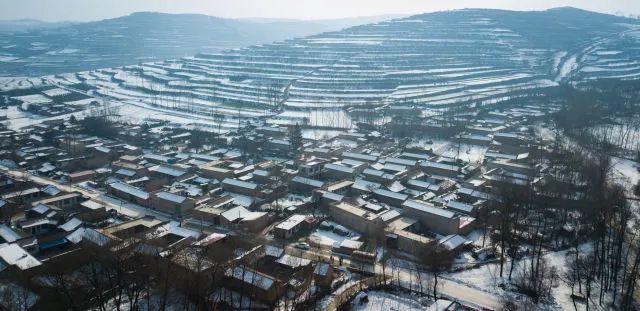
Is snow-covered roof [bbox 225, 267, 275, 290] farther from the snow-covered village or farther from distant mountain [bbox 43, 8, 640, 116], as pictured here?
distant mountain [bbox 43, 8, 640, 116]

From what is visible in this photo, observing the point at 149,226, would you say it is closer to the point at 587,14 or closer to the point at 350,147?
the point at 350,147

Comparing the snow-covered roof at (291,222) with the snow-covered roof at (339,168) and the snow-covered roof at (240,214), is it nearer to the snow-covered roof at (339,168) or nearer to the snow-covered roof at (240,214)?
the snow-covered roof at (240,214)

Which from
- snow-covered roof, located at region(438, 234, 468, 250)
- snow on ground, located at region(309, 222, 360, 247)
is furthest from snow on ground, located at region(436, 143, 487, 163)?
snow on ground, located at region(309, 222, 360, 247)

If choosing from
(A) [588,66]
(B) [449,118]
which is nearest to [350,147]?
(B) [449,118]

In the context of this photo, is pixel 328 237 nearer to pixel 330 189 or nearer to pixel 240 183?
pixel 330 189

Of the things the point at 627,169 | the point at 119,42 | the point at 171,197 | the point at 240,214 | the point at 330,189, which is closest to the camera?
the point at 240,214

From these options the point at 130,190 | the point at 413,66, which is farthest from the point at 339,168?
the point at 413,66
